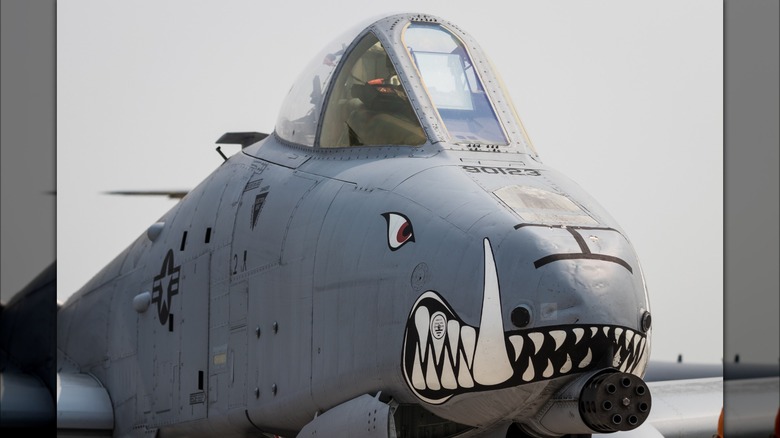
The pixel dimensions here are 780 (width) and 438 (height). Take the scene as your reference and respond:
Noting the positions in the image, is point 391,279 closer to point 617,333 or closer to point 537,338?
point 537,338

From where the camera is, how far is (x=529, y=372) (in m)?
6.12

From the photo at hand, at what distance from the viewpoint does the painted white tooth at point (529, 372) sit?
20.0ft

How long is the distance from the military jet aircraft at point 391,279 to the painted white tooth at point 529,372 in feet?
0.04

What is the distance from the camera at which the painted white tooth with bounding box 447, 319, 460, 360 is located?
6.25 metres

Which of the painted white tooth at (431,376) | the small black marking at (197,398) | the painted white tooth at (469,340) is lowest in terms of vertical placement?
the small black marking at (197,398)

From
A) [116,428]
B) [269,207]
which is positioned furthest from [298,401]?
[116,428]

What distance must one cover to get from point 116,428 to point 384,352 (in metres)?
4.86

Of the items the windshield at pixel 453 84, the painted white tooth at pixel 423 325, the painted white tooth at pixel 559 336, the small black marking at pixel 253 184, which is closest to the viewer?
the painted white tooth at pixel 559 336

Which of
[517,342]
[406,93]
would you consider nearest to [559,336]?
[517,342]

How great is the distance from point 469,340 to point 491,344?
13 cm

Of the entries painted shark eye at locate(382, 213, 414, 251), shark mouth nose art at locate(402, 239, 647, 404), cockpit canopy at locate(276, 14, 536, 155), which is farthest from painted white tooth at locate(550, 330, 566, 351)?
cockpit canopy at locate(276, 14, 536, 155)

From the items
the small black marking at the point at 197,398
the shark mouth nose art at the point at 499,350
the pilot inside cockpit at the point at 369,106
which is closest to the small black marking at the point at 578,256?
the shark mouth nose art at the point at 499,350

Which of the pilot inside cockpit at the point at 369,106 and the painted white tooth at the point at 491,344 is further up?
the pilot inside cockpit at the point at 369,106

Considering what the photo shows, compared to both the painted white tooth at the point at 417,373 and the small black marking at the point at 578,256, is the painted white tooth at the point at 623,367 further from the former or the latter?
the painted white tooth at the point at 417,373
